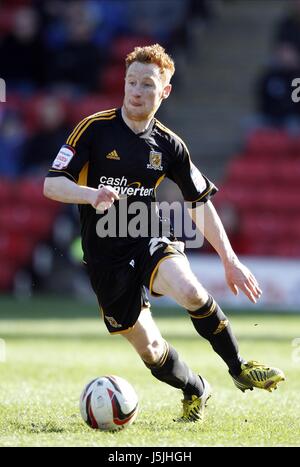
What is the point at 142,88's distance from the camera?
6.35 meters

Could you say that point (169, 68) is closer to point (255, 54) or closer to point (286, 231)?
point (286, 231)

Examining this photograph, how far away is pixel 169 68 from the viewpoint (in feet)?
21.4

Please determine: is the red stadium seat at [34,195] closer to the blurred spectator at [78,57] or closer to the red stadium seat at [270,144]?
the blurred spectator at [78,57]

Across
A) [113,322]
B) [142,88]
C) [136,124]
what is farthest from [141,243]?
[142,88]

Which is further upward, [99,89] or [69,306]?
[99,89]

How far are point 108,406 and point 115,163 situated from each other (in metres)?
1.41

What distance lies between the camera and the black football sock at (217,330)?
20.5 ft

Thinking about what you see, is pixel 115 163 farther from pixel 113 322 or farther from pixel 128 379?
pixel 128 379

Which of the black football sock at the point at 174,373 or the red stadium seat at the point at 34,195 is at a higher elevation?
the black football sock at the point at 174,373

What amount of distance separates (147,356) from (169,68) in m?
1.71

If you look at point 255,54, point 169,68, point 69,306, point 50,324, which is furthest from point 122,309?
point 255,54

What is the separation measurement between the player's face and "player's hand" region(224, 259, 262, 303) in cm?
104

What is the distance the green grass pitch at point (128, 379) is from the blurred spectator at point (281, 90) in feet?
15.0

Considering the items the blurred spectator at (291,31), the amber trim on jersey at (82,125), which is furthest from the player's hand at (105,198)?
the blurred spectator at (291,31)
